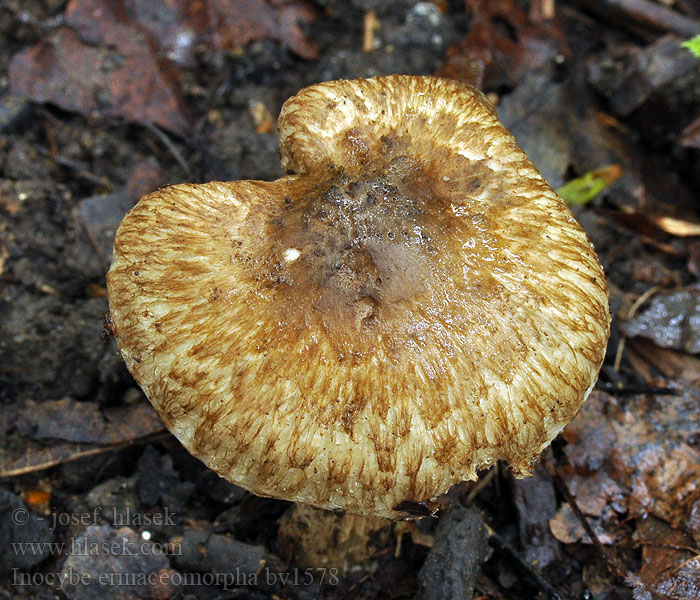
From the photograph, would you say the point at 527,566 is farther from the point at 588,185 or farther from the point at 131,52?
the point at 131,52

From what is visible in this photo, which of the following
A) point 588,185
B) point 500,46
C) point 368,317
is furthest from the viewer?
point 500,46

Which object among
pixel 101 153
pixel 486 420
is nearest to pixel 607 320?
pixel 486 420

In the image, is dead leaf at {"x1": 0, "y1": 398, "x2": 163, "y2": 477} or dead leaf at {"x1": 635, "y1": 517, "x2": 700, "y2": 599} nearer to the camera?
dead leaf at {"x1": 635, "y1": 517, "x2": 700, "y2": 599}

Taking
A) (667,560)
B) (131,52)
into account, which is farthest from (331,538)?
(131,52)

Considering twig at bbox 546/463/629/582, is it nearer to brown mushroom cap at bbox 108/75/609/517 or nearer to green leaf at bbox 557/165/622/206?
brown mushroom cap at bbox 108/75/609/517

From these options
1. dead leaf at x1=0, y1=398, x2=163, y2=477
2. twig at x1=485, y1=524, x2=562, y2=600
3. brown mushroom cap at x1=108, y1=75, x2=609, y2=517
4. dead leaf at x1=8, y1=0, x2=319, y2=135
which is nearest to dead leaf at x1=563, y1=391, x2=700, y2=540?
twig at x1=485, y1=524, x2=562, y2=600

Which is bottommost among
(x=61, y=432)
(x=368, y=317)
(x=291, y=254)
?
(x=61, y=432)

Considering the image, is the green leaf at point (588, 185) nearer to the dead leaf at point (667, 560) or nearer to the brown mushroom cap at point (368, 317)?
the brown mushroom cap at point (368, 317)
